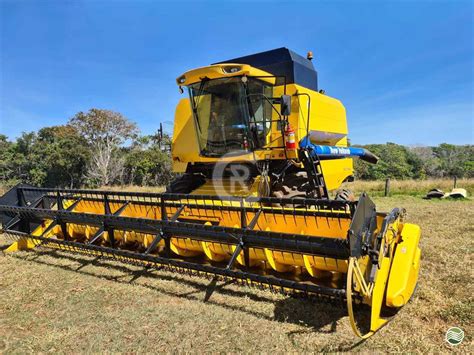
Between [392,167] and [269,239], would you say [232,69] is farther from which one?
[392,167]

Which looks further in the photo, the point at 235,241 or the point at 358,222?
the point at 235,241

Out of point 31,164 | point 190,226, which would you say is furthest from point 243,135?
point 31,164

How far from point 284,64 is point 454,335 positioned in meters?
4.58

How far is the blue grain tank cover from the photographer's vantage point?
5668 mm

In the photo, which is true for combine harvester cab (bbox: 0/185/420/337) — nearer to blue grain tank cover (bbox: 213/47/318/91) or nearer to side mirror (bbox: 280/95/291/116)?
side mirror (bbox: 280/95/291/116)

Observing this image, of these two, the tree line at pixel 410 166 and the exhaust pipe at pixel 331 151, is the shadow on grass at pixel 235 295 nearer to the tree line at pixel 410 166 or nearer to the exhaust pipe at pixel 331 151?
the exhaust pipe at pixel 331 151

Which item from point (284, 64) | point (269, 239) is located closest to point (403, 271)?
point (269, 239)

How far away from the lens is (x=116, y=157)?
79.8 ft

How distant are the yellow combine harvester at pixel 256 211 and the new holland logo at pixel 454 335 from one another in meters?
0.33

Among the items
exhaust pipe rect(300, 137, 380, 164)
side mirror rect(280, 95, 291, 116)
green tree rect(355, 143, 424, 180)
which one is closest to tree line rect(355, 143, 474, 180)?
green tree rect(355, 143, 424, 180)

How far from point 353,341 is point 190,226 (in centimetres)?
172

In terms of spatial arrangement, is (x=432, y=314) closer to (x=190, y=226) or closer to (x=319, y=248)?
(x=319, y=248)

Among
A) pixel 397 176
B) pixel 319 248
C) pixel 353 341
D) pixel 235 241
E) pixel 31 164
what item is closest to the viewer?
pixel 353 341

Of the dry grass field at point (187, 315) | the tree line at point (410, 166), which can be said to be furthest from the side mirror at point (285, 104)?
the tree line at point (410, 166)
